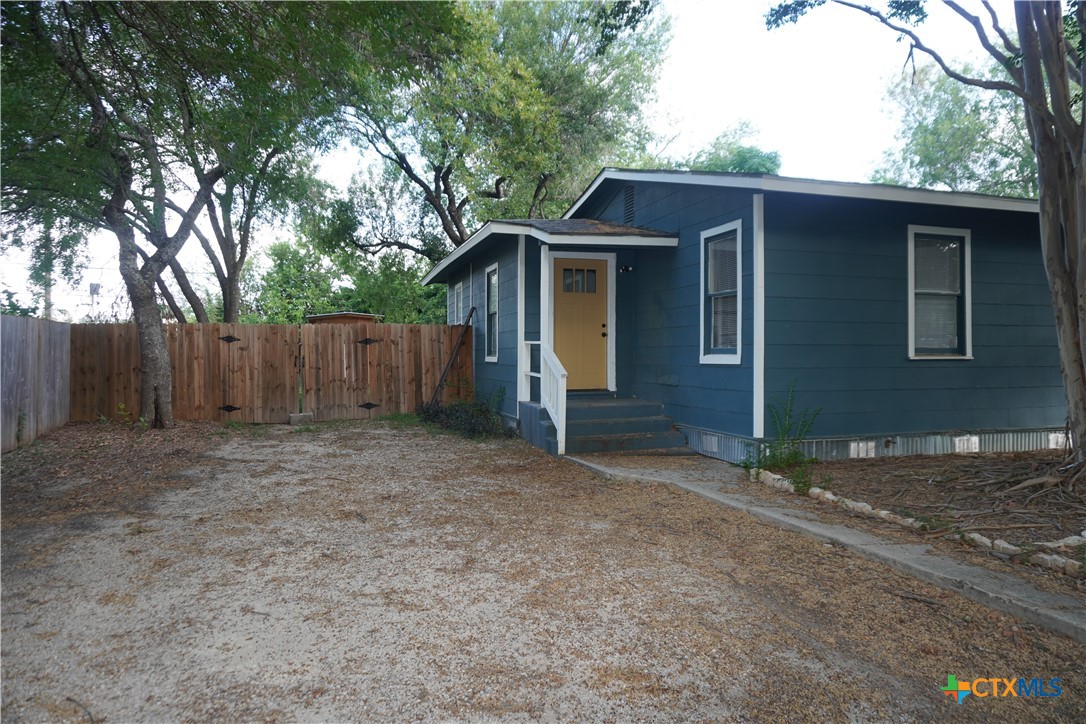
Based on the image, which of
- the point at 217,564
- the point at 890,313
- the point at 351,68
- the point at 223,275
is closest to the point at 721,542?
the point at 217,564

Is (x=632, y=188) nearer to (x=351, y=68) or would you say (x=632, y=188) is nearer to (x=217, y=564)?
(x=351, y=68)

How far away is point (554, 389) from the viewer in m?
8.45

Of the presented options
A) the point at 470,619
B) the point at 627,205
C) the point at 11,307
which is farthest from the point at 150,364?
the point at 470,619

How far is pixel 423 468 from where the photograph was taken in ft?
24.7

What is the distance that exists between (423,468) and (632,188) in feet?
17.2

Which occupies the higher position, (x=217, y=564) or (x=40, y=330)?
(x=40, y=330)

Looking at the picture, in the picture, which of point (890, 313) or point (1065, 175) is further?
point (890, 313)

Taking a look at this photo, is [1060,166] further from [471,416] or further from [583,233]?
[471,416]

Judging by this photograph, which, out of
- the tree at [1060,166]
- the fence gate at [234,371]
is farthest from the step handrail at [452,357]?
the tree at [1060,166]

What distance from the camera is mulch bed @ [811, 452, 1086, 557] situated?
4.69 m

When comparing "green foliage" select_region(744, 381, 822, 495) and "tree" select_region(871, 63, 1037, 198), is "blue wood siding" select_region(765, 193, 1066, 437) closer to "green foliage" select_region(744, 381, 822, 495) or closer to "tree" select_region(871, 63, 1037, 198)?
"green foliage" select_region(744, 381, 822, 495)

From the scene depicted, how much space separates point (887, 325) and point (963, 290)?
125cm

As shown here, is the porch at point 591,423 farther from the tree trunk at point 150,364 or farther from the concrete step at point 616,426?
the tree trunk at point 150,364

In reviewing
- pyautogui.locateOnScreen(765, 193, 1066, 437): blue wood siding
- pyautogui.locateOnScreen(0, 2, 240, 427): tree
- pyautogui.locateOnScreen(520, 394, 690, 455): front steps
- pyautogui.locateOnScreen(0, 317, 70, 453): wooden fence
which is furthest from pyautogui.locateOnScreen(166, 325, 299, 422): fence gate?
pyautogui.locateOnScreen(765, 193, 1066, 437): blue wood siding
